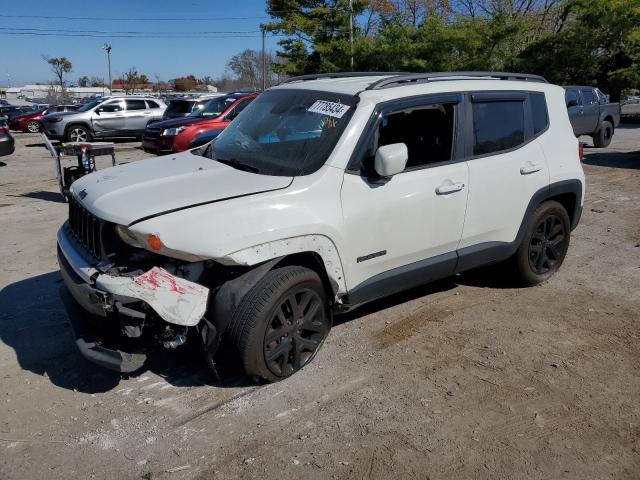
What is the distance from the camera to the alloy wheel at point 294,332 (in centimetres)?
346

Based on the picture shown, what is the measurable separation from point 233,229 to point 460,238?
1.95 metres

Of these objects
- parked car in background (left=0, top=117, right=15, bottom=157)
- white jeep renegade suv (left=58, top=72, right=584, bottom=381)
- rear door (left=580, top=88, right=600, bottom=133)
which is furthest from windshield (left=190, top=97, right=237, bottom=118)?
white jeep renegade suv (left=58, top=72, right=584, bottom=381)

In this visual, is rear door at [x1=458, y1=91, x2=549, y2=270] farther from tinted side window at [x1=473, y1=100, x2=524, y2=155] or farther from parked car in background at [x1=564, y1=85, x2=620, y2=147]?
parked car in background at [x1=564, y1=85, x2=620, y2=147]

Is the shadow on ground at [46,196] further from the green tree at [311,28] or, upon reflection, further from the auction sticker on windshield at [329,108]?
the green tree at [311,28]

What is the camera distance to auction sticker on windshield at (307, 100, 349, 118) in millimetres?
3836

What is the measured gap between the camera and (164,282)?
3.11m

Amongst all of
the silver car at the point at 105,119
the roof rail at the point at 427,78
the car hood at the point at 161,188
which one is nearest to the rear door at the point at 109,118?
the silver car at the point at 105,119

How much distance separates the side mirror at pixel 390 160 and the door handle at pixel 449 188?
0.55 meters

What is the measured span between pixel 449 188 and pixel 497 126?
33.3 inches

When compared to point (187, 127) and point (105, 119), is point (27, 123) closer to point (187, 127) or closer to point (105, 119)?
point (105, 119)

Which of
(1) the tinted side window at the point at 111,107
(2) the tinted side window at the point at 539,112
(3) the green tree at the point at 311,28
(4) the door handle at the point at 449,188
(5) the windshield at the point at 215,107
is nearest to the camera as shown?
(4) the door handle at the point at 449,188

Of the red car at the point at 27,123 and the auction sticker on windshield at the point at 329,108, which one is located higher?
the auction sticker on windshield at the point at 329,108

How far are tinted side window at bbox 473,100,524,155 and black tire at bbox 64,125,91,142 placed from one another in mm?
17435

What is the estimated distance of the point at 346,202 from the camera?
3.61m
